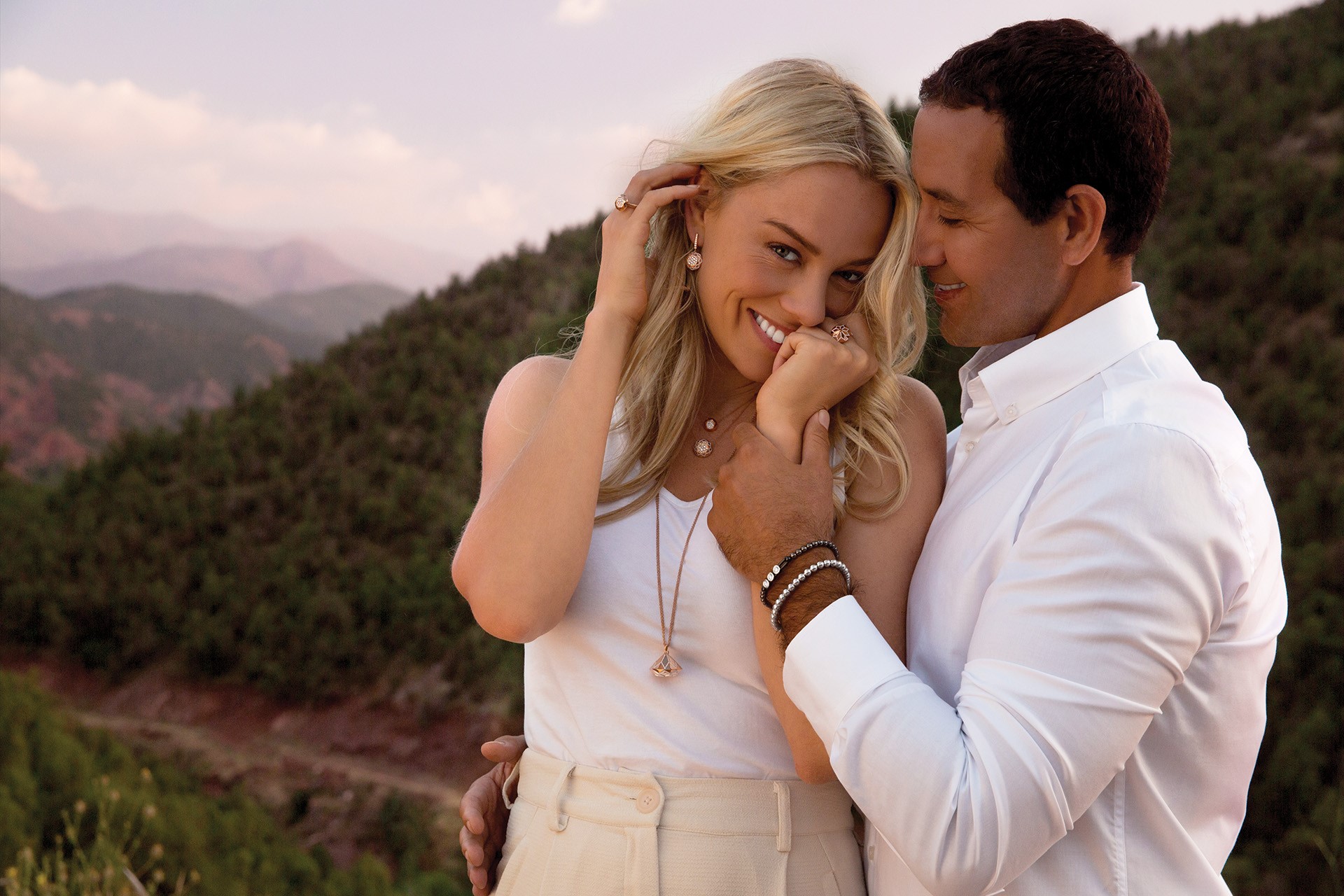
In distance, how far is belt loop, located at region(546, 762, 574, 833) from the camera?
1.94 m

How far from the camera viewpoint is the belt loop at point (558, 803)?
6.38 feet

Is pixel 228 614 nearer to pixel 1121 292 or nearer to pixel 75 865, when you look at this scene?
pixel 75 865

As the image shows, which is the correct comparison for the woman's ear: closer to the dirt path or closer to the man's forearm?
the man's forearm

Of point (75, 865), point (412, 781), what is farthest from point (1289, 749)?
point (412, 781)

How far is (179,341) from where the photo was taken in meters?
26.2

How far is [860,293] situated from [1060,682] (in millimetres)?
1027

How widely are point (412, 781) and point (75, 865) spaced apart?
533cm

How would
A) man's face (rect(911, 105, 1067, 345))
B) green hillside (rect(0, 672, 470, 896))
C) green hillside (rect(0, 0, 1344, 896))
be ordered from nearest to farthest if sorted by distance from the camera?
man's face (rect(911, 105, 1067, 345))
green hillside (rect(0, 672, 470, 896))
green hillside (rect(0, 0, 1344, 896))

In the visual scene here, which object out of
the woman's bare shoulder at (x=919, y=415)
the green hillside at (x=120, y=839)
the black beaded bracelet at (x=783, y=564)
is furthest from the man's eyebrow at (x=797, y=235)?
the green hillside at (x=120, y=839)

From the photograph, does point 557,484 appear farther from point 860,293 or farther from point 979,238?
point 979,238

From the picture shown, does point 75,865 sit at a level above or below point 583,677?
below

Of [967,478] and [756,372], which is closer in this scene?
[967,478]

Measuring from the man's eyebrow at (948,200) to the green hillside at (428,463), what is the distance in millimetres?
5001

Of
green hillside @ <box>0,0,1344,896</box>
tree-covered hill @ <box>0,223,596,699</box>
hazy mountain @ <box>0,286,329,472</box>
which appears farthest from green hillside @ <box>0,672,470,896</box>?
hazy mountain @ <box>0,286,329,472</box>
